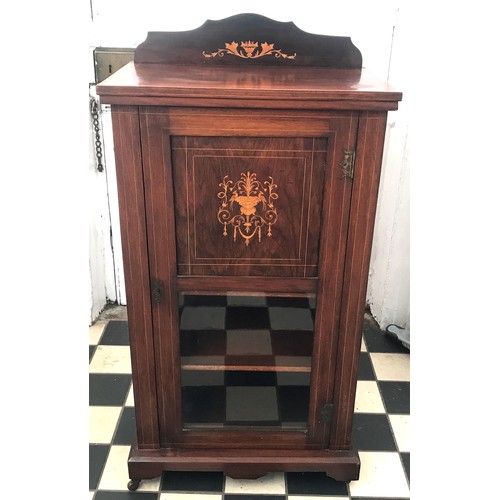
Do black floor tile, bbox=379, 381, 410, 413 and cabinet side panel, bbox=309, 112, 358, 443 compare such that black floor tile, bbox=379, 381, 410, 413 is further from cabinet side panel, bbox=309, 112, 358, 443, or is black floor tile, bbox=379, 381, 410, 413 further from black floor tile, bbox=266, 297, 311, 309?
black floor tile, bbox=266, 297, 311, 309

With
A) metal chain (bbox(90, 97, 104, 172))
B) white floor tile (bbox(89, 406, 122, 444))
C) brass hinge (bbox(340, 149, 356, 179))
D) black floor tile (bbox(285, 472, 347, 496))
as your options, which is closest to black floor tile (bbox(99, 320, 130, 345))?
white floor tile (bbox(89, 406, 122, 444))

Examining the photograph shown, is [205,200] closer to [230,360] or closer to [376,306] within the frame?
[230,360]

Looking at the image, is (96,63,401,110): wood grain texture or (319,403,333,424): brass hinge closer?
(96,63,401,110): wood grain texture

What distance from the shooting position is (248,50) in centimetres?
126

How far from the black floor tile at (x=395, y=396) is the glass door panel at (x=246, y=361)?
0.45 m

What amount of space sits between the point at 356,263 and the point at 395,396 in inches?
29.2

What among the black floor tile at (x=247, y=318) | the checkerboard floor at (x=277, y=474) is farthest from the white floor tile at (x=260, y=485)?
the black floor tile at (x=247, y=318)

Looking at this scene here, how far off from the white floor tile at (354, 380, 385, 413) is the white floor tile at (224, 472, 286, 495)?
1.25ft

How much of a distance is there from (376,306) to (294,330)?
840 millimetres

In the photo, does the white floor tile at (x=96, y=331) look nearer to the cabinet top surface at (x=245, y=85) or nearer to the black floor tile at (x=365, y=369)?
the black floor tile at (x=365, y=369)

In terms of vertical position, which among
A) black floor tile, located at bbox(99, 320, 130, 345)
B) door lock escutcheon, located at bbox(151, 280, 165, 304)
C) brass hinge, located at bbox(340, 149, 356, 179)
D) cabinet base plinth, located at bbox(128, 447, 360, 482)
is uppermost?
brass hinge, located at bbox(340, 149, 356, 179)

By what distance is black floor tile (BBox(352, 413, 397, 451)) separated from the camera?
1.53 m

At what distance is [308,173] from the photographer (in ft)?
3.64

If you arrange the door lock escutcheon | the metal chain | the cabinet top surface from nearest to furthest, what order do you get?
the cabinet top surface, the door lock escutcheon, the metal chain
